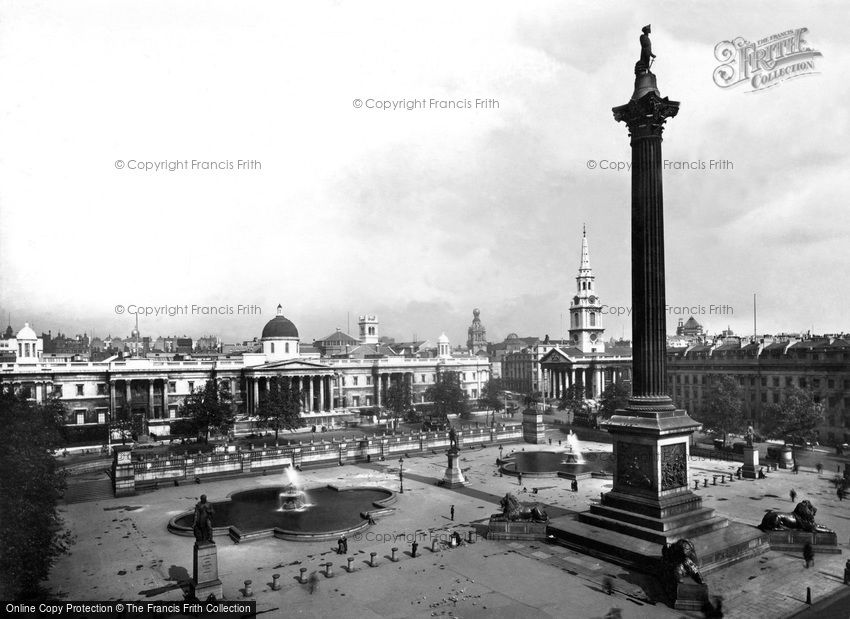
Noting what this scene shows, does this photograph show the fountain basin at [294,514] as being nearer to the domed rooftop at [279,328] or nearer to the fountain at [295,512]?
the fountain at [295,512]

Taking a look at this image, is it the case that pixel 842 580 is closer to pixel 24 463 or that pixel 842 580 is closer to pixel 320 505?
pixel 320 505

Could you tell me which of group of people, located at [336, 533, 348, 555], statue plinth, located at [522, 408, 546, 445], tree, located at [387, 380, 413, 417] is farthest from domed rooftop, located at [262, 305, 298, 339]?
group of people, located at [336, 533, 348, 555]

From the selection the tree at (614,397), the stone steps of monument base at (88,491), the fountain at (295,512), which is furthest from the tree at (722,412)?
the stone steps of monument base at (88,491)

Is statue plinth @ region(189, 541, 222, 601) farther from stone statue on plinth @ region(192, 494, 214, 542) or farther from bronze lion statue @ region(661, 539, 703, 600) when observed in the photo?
bronze lion statue @ region(661, 539, 703, 600)

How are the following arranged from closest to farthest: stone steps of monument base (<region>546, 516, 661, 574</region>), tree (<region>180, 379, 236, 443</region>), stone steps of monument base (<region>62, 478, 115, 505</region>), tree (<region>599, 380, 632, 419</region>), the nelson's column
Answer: stone steps of monument base (<region>546, 516, 661, 574</region>), the nelson's column, stone steps of monument base (<region>62, 478, 115, 505</region>), tree (<region>180, 379, 236, 443</region>), tree (<region>599, 380, 632, 419</region>)

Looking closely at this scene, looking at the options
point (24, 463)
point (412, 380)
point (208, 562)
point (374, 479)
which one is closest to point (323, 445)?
point (374, 479)

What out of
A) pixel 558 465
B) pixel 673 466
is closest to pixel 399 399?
pixel 558 465
